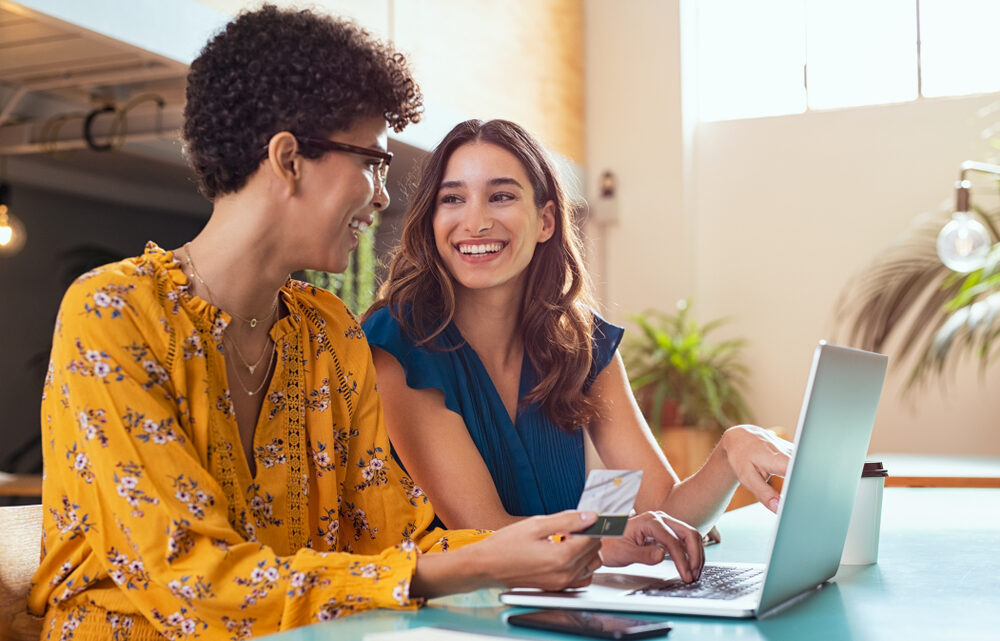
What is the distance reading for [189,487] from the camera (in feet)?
4.17

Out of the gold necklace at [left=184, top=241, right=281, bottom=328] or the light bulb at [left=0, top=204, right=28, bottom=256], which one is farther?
the light bulb at [left=0, top=204, right=28, bottom=256]

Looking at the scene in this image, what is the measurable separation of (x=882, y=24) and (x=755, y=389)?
263cm

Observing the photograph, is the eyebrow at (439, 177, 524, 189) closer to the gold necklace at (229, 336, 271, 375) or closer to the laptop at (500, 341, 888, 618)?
the gold necklace at (229, 336, 271, 375)

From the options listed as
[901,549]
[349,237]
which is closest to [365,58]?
[349,237]

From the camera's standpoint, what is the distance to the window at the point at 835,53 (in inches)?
286

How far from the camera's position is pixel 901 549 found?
176 cm

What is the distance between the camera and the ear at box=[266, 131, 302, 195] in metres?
1.45

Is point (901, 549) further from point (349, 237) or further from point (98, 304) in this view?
point (98, 304)

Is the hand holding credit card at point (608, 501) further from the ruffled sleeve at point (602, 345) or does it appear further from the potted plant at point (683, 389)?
the potted plant at point (683, 389)

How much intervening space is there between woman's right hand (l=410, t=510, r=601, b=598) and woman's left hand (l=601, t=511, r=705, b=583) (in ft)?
0.64

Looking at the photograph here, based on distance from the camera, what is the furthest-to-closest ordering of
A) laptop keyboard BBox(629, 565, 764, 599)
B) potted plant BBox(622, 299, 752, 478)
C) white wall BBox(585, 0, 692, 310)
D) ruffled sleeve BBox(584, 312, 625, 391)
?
white wall BBox(585, 0, 692, 310) < potted plant BBox(622, 299, 752, 478) < ruffled sleeve BBox(584, 312, 625, 391) < laptop keyboard BBox(629, 565, 764, 599)

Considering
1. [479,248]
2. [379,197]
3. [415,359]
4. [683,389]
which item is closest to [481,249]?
[479,248]

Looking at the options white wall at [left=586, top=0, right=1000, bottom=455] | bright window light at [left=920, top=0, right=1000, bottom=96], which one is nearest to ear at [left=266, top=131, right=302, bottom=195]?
white wall at [left=586, top=0, right=1000, bottom=455]

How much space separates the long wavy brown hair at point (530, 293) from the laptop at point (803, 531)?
2.39 feet
